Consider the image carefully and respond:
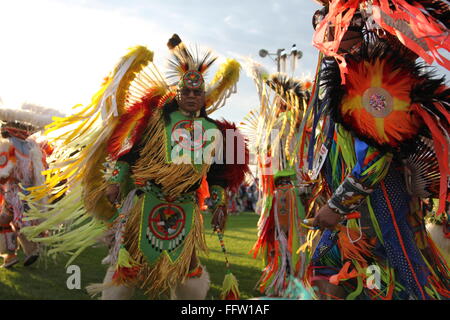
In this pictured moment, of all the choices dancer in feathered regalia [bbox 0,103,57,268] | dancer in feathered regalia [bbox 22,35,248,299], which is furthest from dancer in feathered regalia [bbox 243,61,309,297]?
dancer in feathered regalia [bbox 0,103,57,268]

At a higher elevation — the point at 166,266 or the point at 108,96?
the point at 108,96

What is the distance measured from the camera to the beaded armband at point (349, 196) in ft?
6.37

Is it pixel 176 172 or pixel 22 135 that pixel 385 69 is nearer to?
pixel 176 172

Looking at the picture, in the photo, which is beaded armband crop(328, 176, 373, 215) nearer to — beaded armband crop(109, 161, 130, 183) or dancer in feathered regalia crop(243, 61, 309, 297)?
beaded armband crop(109, 161, 130, 183)

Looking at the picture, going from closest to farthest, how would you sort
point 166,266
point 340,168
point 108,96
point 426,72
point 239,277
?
point 426,72
point 340,168
point 166,266
point 108,96
point 239,277

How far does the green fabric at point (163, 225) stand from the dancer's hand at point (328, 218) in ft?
4.79

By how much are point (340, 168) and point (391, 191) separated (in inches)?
10.0

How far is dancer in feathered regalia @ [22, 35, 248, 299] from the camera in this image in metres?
3.19

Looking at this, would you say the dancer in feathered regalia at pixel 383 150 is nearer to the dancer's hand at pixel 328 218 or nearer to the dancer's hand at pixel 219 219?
the dancer's hand at pixel 328 218

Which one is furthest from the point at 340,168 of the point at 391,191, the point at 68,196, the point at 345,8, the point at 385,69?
the point at 68,196

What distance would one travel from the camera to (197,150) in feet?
10.9

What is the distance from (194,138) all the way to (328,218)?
1563 millimetres

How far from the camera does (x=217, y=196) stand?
11.3 feet
